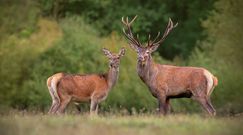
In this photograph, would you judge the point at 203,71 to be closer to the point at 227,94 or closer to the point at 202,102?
the point at 202,102

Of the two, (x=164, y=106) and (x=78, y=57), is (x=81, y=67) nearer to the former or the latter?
(x=78, y=57)

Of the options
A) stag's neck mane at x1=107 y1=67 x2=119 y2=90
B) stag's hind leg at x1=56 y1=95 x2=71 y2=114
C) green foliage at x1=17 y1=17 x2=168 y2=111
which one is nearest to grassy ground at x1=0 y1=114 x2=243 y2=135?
stag's hind leg at x1=56 y1=95 x2=71 y2=114

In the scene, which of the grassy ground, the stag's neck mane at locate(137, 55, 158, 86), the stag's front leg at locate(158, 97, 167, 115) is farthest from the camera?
the stag's neck mane at locate(137, 55, 158, 86)

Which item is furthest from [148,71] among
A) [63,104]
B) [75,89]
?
[63,104]

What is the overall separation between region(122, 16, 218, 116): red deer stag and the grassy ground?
283cm

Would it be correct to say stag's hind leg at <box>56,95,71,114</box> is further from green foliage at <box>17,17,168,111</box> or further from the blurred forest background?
green foliage at <box>17,17,168,111</box>

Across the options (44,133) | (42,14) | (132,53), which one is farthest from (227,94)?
(44,133)

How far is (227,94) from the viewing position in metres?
32.0

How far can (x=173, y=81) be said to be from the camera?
816 inches

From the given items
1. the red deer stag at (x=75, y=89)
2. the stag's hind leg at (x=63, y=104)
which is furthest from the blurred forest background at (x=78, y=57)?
the stag's hind leg at (x=63, y=104)

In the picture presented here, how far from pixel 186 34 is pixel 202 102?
82.3 ft

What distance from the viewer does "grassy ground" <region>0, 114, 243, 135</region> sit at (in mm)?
15453

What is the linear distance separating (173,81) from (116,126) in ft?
14.6

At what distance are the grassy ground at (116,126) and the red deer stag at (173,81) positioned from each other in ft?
9.28
